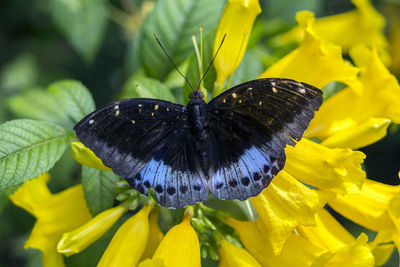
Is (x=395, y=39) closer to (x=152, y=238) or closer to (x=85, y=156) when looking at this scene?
(x=152, y=238)

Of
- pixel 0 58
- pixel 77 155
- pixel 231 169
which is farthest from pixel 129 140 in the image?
pixel 0 58

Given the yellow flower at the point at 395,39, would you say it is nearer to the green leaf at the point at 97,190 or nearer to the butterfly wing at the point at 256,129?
the butterfly wing at the point at 256,129

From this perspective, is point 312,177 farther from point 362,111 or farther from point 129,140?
point 129,140

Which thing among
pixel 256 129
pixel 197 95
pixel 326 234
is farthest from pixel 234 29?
pixel 326 234

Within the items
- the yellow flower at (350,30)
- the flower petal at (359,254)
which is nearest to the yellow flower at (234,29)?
the flower petal at (359,254)

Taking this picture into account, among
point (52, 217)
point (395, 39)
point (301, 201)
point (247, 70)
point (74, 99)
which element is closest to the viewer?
point (301, 201)
